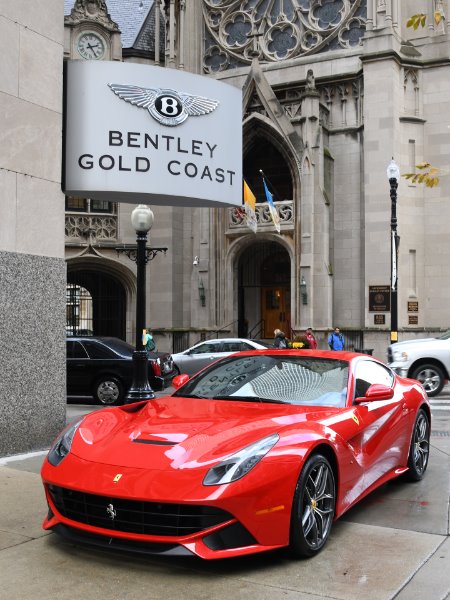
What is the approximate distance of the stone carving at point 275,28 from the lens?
27.8 metres

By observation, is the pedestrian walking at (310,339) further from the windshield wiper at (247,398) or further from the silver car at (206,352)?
the windshield wiper at (247,398)

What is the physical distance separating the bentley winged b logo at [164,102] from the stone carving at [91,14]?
75.5 feet

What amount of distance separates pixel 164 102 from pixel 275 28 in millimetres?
21481

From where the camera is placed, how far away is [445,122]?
26.0m

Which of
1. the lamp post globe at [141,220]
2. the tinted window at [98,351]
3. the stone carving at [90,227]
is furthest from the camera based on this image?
the stone carving at [90,227]

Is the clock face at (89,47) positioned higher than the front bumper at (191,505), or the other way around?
the clock face at (89,47)

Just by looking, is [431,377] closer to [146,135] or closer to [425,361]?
[425,361]

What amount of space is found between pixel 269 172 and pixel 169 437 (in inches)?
1003

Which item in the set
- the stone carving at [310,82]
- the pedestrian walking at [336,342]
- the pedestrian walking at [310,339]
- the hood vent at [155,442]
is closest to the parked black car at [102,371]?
the pedestrian walking at [310,339]

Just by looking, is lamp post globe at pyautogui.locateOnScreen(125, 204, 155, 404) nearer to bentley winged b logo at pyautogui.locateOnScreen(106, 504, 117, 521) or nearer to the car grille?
the car grille

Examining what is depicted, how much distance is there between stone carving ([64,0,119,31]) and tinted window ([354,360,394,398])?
90.7ft

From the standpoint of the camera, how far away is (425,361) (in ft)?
51.4

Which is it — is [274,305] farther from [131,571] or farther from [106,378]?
[131,571]

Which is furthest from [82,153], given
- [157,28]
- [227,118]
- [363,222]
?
[157,28]
